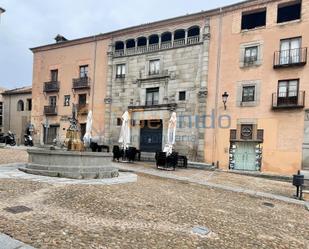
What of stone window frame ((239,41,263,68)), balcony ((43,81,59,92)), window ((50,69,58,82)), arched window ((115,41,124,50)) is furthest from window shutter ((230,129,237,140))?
window ((50,69,58,82))

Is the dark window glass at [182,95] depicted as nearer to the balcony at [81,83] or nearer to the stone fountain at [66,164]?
the balcony at [81,83]

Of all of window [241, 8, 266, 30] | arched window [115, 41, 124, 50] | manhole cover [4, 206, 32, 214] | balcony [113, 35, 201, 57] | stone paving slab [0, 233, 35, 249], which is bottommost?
manhole cover [4, 206, 32, 214]

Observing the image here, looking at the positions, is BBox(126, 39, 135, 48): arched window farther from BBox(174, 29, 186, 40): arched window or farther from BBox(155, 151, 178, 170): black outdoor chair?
BBox(155, 151, 178, 170): black outdoor chair

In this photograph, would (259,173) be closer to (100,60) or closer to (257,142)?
(257,142)

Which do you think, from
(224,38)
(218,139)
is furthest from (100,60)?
(218,139)

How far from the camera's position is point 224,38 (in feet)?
61.5

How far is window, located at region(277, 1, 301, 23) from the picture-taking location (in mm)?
17109

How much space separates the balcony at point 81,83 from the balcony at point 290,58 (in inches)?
611

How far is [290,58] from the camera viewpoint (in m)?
16.5

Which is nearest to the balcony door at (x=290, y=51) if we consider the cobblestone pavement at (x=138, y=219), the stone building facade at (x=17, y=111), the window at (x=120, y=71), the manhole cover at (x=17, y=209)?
the cobblestone pavement at (x=138, y=219)

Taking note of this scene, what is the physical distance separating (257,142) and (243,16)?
8.86 m

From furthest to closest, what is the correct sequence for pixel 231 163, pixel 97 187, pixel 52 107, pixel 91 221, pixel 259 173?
pixel 52 107 < pixel 231 163 < pixel 259 173 < pixel 97 187 < pixel 91 221

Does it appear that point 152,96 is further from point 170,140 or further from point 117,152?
point 170,140

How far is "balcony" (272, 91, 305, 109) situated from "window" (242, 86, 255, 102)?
1.34 m
